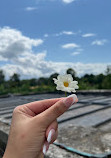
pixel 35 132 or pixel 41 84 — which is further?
pixel 41 84

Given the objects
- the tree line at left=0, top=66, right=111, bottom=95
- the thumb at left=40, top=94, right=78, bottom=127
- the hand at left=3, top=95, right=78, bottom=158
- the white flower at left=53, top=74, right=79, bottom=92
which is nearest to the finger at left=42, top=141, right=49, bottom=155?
the hand at left=3, top=95, right=78, bottom=158

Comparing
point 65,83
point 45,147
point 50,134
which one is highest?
point 65,83

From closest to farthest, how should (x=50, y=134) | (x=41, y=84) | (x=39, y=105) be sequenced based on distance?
(x=50, y=134) → (x=39, y=105) → (x=41, y=84)

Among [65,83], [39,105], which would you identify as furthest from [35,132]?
[65,83]

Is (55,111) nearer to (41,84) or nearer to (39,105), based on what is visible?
(39,105)

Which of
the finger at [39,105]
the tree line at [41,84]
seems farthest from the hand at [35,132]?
the tree line at [41,84]

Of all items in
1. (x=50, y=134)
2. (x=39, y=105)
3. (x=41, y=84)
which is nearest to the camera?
(x=50, y=134)

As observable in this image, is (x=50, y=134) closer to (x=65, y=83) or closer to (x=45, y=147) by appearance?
(x=45, y=147)

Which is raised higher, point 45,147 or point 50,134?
point 50,134
